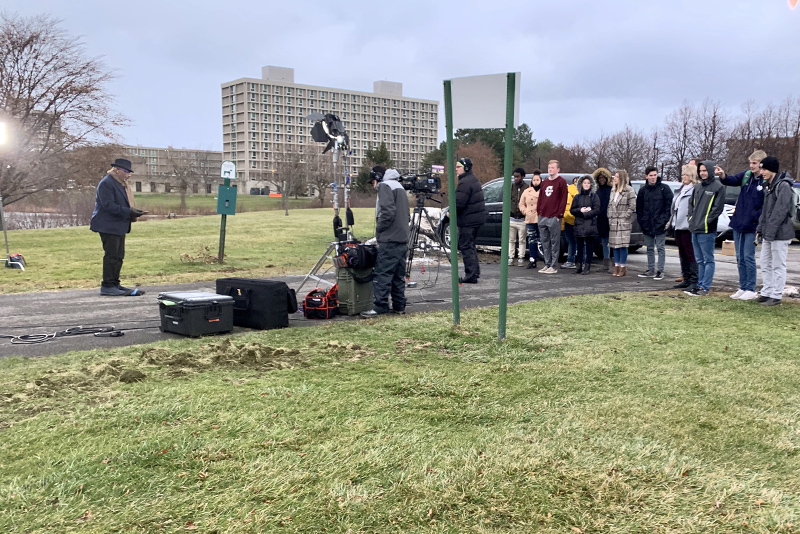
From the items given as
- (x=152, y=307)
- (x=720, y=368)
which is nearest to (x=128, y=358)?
(x=152, y=307)

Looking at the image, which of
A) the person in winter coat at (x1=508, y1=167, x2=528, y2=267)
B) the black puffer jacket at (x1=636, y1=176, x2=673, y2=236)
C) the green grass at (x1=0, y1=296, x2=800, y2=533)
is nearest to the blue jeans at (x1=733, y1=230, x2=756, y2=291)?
the black puffer jacket at (x1=636, y1=176, x2=673, y2=236)

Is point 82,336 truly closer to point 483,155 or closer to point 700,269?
point 700,269

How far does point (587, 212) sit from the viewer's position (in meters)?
11.4

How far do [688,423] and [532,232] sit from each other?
9085 millimetres

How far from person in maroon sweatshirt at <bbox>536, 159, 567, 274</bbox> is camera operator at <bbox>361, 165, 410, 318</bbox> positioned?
15.2ft

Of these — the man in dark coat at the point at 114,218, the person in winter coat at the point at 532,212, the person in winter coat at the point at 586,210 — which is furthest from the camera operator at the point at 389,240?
the person in winter coat at the point at 532,212

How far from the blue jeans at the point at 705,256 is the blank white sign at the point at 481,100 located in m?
4.69

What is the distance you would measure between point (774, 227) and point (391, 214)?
4.82 m

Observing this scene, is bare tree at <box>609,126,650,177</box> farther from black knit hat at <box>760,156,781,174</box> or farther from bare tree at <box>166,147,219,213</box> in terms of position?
bare tree at <box>166,147,219,213</box>

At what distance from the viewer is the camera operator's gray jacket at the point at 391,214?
25.1 feet

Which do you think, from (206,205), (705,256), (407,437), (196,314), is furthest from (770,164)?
(206,205)

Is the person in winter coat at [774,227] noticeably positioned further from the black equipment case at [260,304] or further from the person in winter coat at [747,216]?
the black equipment case at [260,304]

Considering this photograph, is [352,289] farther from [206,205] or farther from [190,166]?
[190,166]

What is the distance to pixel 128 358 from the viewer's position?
557 cm
